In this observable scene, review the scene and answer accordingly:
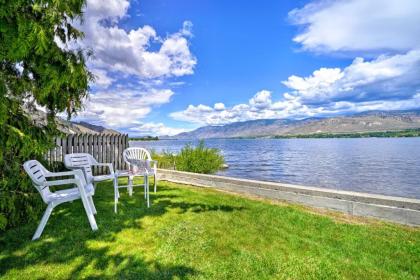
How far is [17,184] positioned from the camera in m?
3.89

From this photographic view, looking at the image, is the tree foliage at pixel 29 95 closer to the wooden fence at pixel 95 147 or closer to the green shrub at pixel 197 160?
the wooden fence at pixel 95 147

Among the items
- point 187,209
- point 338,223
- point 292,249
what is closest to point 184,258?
point 292,249

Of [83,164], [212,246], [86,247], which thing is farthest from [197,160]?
[86,247]

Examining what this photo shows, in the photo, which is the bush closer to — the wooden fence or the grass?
the wooden fence

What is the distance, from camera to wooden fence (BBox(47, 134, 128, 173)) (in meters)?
8.66

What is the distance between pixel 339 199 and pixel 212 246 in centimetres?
281

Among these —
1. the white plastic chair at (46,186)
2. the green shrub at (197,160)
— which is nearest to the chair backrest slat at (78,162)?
the white plastic chair at (46,186)

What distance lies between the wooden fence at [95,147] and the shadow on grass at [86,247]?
409 cm

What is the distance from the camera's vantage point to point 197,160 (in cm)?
1022

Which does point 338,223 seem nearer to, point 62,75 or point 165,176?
point 62,75

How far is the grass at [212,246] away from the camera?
2.75 m

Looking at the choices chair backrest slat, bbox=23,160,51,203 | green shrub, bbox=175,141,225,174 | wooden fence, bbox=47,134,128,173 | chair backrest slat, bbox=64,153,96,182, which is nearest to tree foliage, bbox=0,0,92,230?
chair backrest slat, bbox=23,160,51,203

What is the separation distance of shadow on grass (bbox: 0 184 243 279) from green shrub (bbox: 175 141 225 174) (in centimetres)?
501

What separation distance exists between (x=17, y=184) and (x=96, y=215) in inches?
52.2
